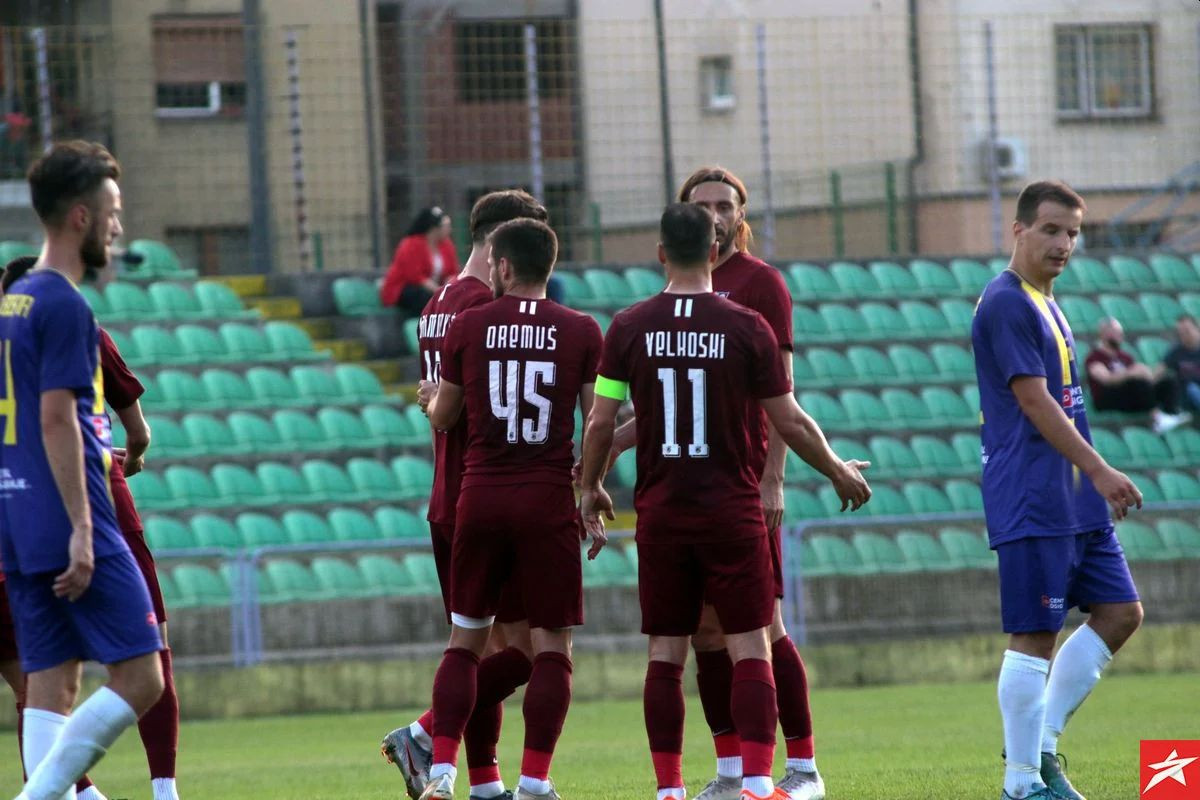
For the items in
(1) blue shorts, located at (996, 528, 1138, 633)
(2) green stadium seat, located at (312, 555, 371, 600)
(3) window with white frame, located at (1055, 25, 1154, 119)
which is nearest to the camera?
(1) blue shorts, located at (996, 528, 1138, 633)

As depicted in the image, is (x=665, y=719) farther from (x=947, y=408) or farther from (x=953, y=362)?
(x=953, y=362)

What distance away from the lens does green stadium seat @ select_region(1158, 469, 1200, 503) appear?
57.1 feet

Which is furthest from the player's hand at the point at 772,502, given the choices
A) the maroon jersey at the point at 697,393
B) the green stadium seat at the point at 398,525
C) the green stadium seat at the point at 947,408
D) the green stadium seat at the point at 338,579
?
the green stadium seat at the point at 947,408

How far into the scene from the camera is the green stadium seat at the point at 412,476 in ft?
53.7

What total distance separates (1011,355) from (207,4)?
72.6 ft

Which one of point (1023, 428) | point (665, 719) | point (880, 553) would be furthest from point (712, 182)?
point (880, 553)

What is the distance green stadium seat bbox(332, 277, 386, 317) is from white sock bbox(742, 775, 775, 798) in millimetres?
12916

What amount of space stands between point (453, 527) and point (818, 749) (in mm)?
3419

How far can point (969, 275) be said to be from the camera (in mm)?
20844

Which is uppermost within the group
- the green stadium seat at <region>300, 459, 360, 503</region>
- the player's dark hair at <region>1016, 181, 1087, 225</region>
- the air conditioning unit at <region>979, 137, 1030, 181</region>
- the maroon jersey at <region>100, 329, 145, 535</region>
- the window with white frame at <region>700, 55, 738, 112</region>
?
the window with white frame at <region>700, 55, 738, 112</region>

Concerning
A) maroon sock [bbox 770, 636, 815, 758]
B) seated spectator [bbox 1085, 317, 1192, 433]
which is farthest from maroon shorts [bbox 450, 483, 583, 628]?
seated spectator [bbox 1085, 317, 1192, 433]

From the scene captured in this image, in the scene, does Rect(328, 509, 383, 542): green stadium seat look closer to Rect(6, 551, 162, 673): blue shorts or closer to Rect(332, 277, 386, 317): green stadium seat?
Rect(332, 277, 386, 317): green stadium seat

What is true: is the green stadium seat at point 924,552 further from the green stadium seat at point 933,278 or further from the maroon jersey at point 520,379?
the maroon jersey at point 520,379

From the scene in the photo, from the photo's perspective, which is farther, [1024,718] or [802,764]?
[802,764]
